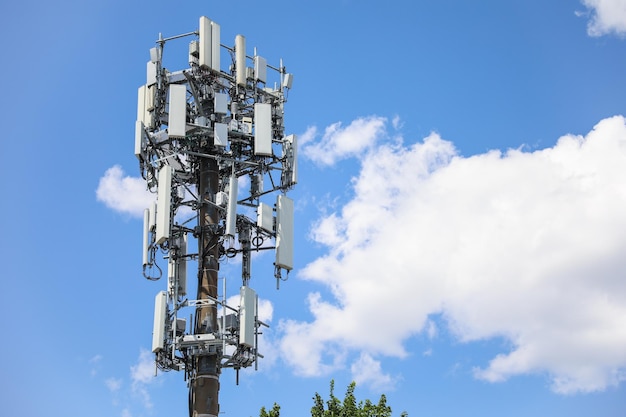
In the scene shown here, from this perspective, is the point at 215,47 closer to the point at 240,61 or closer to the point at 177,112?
the point at 240,61

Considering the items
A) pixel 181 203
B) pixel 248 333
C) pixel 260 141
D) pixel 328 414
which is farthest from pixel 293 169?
pixel 328 414

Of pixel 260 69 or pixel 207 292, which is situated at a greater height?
pixel 260 69

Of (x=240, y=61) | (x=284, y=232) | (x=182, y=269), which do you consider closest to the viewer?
(x=284, y=232)

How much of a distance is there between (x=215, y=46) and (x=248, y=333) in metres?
13.9

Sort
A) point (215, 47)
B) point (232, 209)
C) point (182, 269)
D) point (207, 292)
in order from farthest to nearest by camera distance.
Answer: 1. point (215, 47)
2. point (182, 269)
3. point (207, 292)
4. point (232, 209)

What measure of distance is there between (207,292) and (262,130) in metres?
8.05

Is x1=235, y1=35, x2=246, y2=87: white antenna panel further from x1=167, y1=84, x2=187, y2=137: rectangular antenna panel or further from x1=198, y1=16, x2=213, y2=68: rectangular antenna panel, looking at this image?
x1=167, y1=84, x2=187, y2=137: rectangular antenna panel

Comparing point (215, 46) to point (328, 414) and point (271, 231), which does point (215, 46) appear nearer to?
point (271, 231)

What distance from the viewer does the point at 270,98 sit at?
53.9 meters

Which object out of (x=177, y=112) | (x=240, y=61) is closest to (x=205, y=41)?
(x=240, y=61)

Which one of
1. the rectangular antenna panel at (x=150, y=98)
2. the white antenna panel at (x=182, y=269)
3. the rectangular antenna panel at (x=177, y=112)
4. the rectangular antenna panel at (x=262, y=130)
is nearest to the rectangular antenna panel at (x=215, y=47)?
the rectangular antenna panel at (x=177, y=112)

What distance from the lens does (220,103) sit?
51.1m

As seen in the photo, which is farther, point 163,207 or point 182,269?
point 182,269

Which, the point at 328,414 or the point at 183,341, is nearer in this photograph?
the point at 183,341
